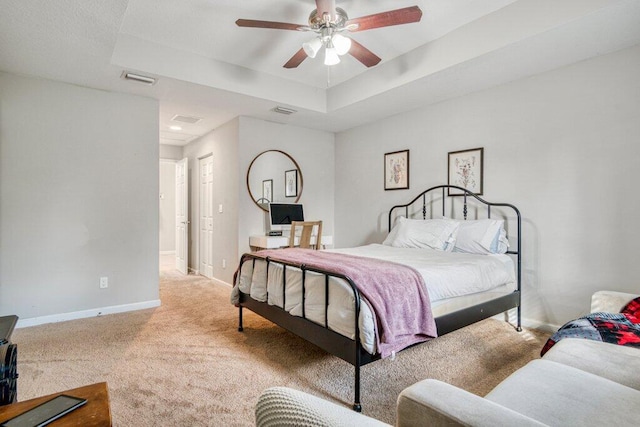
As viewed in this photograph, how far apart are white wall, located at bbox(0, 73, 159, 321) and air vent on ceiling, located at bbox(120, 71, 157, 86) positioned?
0.54 metres

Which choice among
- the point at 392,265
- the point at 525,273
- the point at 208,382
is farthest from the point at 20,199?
the point at 525,273

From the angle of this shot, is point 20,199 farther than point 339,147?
Result: No

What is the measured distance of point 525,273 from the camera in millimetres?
3279

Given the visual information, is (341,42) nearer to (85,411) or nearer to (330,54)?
(330,54)

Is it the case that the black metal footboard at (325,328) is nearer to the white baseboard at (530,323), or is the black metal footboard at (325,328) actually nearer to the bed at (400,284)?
the bed at (400,284)

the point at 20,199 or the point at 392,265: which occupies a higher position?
the point at 20,199

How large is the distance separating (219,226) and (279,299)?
2.83 m

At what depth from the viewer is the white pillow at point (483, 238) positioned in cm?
320

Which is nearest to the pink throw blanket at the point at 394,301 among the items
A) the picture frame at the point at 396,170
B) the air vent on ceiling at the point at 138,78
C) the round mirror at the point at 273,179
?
the picture frame at the point at 396,170

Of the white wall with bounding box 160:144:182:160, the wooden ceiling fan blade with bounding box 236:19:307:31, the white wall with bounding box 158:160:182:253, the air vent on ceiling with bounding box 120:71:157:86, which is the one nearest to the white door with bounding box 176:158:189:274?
the white wall with bounding box 160:144:182:160

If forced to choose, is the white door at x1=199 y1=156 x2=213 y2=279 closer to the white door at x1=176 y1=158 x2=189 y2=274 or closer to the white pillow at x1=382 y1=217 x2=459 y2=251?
the white door at x1=176 y1=158 x2=189 y2=274

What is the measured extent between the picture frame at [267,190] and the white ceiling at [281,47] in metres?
1.05

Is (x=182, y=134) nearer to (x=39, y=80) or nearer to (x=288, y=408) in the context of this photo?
(x=39, y=80)

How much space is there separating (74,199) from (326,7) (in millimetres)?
3096
